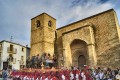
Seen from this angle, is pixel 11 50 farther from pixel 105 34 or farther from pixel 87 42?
pixel 105 34

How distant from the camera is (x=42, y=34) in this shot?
2139 cm

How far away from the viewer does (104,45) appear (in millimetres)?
15406

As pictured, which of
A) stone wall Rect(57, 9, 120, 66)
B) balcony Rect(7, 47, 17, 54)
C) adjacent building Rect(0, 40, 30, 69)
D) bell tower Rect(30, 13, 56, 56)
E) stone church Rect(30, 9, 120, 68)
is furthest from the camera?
balcony Rect(7, 47, 17, 54)

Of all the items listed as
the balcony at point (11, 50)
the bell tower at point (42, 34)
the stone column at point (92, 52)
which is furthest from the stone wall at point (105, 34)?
the balcony at point (11, 50)

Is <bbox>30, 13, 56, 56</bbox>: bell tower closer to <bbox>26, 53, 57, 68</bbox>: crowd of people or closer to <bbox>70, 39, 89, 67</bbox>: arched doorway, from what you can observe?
<bbox>26, 53, 57, 68</bbox>: crowd of people

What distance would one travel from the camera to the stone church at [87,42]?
14.8 m

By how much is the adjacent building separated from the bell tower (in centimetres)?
739

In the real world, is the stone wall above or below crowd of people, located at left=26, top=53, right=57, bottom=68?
above

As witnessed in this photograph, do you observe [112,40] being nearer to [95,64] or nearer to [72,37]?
[95,64]

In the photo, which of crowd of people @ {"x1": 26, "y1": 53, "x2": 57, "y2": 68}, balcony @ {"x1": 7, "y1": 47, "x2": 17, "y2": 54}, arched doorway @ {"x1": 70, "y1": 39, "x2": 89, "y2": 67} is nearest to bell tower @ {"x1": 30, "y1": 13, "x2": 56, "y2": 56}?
crowd of people @ {"x1": 26, "y1": 53, "x2": 57, "y2": 68}

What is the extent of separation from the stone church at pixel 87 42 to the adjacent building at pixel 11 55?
7.66 metres

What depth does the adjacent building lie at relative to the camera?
25891mm

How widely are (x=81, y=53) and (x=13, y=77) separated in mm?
9032

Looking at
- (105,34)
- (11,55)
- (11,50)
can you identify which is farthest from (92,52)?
(11,50)
